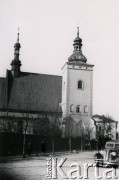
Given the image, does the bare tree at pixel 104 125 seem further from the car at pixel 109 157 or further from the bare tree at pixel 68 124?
the car at pixel 109 157

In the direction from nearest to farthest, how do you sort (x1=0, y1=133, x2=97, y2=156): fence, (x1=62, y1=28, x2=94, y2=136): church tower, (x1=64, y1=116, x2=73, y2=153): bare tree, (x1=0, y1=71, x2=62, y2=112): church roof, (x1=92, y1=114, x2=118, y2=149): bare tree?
1. (x1=0, y1=133, x2=97, y2=156): fence
2. (x1=64, y1=116, x2=73, y2=153): bare tree
3. (x1=92, y1=114, x2=118, y2=149): bare tree
4. (x1=62, y1=28, x2=94, y2=136): church tower
5. (x1=0, y1=71, x2=62, y2=112): church roof

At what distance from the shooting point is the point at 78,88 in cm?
3678

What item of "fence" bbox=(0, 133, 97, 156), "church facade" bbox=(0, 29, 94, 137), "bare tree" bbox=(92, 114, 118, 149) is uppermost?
"church facade" bbox=(0, 29, 94, 137)

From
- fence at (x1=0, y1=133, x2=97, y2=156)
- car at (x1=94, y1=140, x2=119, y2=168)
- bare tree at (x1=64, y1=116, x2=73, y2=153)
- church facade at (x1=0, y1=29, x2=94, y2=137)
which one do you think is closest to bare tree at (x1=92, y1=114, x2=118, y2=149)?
church facade at (x1=0, y1=29, x2=94, y2=137)

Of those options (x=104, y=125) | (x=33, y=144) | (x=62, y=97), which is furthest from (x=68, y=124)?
A: (x=33, y=144)

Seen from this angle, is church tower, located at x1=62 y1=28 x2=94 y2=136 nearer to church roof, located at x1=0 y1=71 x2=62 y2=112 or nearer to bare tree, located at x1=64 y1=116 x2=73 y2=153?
bare tree, located at x1=64 y1=116 x2=73 y2=153

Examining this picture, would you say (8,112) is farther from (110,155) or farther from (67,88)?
(110,155)

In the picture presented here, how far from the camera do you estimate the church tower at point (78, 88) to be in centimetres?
3622

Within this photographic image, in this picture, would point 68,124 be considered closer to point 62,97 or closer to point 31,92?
point 62,97

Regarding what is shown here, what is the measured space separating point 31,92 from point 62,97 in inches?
135

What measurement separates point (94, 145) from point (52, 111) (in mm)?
8361

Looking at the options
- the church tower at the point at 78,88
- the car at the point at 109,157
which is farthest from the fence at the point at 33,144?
the church tower at the point at 78,88

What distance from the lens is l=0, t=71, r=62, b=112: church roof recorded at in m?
37.2

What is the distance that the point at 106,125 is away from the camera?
3688 cm
